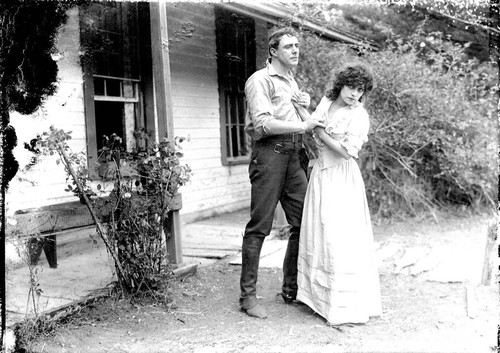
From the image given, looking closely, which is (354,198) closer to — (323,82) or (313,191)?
(313,191)

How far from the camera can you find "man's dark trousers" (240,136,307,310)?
3.96 metres

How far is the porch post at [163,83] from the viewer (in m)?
4.84

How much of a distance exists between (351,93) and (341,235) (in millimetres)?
1004

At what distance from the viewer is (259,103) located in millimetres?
3859

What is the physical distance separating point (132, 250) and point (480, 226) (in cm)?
559

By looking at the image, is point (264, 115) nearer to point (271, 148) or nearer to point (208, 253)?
point (271, 148)

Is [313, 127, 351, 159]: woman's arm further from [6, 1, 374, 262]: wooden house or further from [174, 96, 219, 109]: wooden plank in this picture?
[174, 96, 219, 109]: wooden plank

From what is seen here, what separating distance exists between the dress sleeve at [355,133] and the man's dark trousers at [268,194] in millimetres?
460

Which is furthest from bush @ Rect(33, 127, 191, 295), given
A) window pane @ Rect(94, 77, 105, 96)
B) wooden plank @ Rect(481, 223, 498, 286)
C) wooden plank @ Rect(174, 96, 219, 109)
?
wooden plank @ Rect(174, 96, 219, 109)

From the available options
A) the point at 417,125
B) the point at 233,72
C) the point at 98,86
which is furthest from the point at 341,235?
the point at 233,72

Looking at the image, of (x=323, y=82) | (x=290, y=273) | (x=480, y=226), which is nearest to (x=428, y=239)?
(x=480, y=226)

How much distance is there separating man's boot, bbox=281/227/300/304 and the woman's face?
1.08 meters

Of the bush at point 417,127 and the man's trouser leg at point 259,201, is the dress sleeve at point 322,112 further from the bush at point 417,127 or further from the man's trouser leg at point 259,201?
the bush at point 417,127

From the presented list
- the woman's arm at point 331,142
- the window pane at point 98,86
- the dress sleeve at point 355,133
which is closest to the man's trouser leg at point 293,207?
the woman's arm at point 331,142
